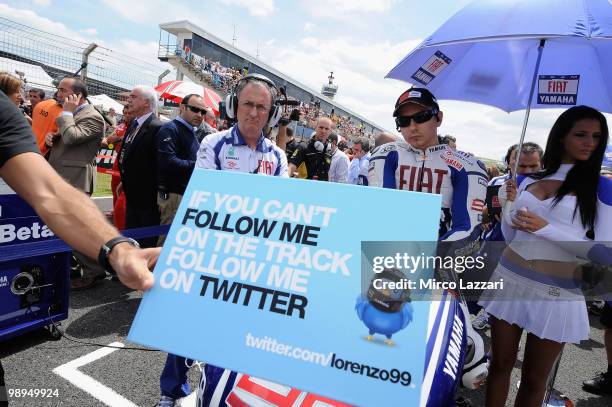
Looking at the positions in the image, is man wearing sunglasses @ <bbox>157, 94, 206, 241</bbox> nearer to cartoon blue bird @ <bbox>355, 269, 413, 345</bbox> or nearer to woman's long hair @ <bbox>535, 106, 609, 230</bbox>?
woman's long hair @ <bbox>535, 106, 609, 230</bbox>

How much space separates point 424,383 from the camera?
1.40 m

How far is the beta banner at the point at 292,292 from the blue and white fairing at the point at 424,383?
0.43 m

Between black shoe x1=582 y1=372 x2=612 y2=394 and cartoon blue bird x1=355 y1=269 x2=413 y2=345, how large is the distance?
3552 millimetres

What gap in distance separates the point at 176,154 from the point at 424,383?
3238mm

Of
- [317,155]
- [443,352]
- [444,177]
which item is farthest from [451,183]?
[317,155]

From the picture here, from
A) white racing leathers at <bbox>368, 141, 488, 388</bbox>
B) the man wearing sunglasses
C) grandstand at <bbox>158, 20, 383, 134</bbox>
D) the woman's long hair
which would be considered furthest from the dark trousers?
grandstand at <bbox>158, 20, 383, 134</bbox>

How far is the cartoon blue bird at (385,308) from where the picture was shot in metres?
0.95

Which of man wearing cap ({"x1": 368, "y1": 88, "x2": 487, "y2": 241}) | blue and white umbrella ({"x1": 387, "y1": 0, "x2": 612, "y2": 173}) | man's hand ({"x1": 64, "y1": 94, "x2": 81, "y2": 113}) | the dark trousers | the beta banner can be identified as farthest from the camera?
the dark trousers

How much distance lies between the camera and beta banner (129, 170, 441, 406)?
0.94 meters

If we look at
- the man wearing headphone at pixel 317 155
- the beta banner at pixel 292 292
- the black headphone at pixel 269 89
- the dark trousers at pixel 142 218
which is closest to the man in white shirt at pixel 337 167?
the man wearing headphone at pixel 317 155

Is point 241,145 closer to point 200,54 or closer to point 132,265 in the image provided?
point 132,265

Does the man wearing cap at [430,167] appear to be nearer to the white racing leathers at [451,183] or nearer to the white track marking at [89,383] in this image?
the white racing leathers at [451,183]

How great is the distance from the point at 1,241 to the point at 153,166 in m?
1.66

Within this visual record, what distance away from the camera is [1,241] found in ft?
8.87
